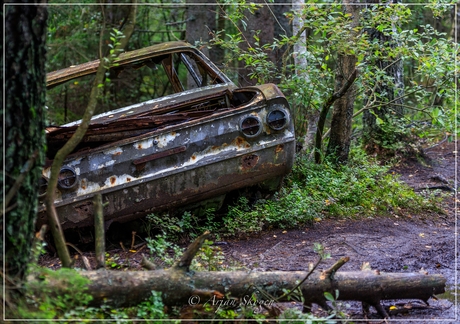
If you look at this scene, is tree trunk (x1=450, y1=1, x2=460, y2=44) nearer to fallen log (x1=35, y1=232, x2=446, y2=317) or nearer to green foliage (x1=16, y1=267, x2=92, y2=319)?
fallen log (x1=35, y1=232, x2=446, y2=317)

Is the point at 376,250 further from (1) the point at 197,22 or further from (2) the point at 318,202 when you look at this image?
(1) the point at 197,22

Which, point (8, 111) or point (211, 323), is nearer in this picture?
point (8, 111)

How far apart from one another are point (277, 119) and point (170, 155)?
3.77 feet

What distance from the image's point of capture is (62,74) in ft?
22.5

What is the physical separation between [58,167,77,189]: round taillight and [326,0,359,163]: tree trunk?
3.95m

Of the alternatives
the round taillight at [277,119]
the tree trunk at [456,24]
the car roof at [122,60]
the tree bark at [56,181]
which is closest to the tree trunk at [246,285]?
the tree bark at [56,181]

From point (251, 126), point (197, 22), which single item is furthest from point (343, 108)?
point (197, 22)

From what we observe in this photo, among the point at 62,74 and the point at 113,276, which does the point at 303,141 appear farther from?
the point at 113,276

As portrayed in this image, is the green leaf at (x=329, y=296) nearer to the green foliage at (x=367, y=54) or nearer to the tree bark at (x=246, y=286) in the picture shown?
the tree bark at (x=246, y=286)

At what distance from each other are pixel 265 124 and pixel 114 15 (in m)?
11.5

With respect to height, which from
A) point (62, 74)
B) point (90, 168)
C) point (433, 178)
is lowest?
point (433, 178)

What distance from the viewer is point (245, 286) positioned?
13.0 ft

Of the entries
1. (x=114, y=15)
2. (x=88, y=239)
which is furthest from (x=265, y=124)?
(x=114, y=15)

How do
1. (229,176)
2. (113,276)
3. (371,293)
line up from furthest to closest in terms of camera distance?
(229,176), (371,293), (113,276)
